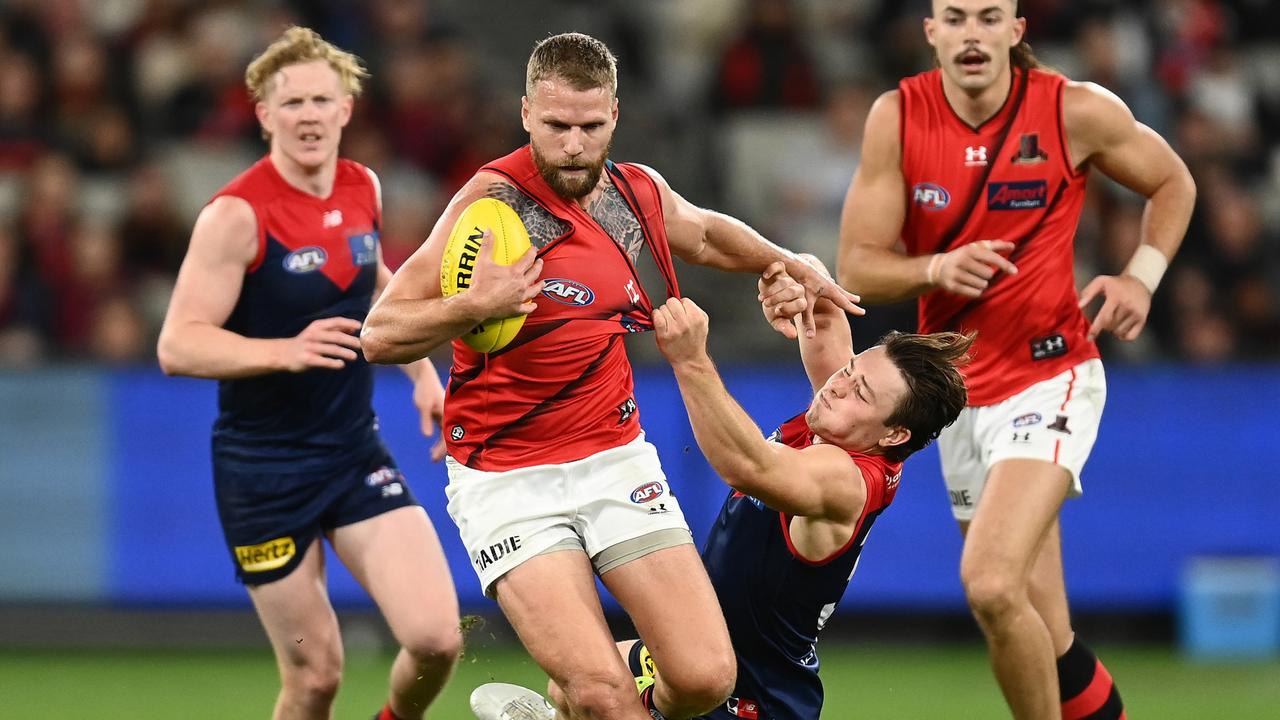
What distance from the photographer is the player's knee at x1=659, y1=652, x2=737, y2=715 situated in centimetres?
550

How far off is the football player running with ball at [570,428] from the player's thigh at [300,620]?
1155mm

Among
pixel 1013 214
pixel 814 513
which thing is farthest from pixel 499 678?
pixel 814 513

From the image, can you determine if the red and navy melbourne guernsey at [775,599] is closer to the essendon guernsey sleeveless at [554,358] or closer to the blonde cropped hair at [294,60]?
the essendon guernsey sleeveless at [554,358]

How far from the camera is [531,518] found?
18.5 ft

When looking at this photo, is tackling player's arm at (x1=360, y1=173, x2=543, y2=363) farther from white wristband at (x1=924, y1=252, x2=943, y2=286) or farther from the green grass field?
the green grass field

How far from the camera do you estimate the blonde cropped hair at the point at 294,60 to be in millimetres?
7055

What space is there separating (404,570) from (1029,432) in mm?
2505

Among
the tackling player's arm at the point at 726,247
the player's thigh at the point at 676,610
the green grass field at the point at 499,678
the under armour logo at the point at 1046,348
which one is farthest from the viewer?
the green grass field at the point at 499,678

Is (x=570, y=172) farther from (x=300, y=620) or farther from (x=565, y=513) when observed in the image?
(x=300, y=620)

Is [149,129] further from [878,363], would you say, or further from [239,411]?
[878,363]

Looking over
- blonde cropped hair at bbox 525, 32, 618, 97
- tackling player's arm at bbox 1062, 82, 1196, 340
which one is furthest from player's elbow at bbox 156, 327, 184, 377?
tackling player's arm at bbox 1062, 82, 1196, 340

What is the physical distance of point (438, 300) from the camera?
5.38 metres

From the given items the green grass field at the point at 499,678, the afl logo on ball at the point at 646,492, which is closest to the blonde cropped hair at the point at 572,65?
the afl logo on ball at the point at 646,492

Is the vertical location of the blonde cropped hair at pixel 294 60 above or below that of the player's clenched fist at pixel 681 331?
above
